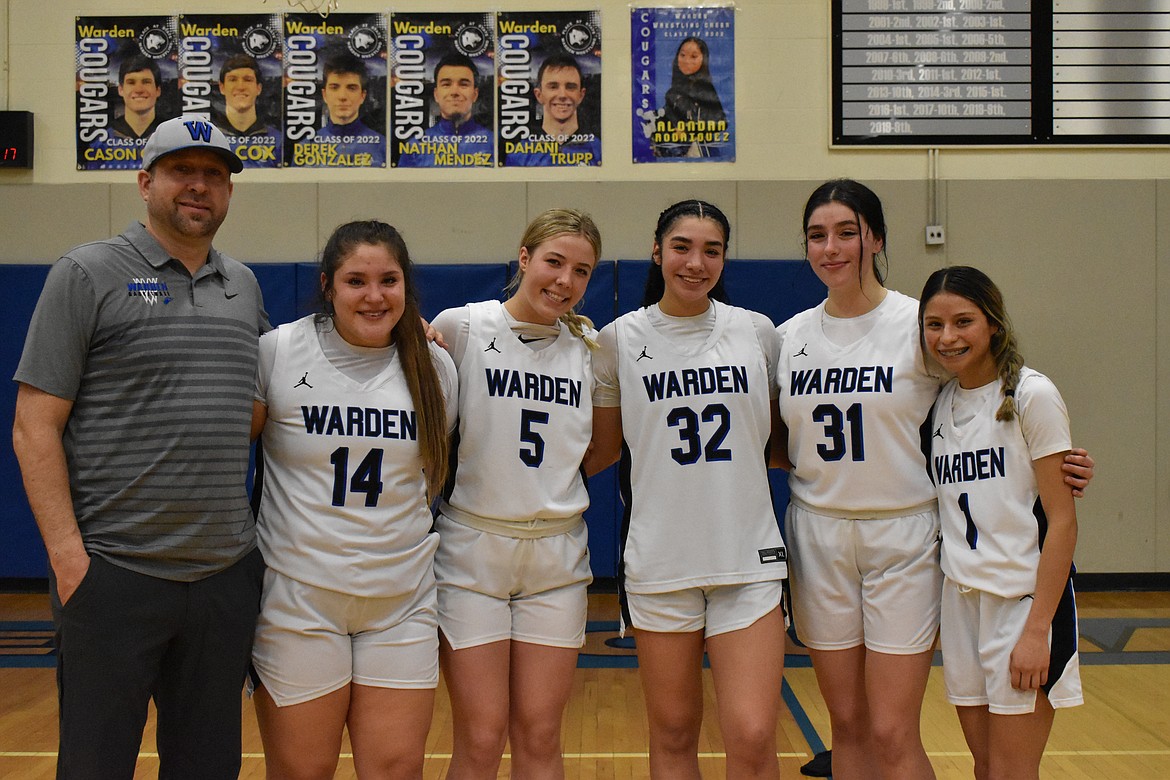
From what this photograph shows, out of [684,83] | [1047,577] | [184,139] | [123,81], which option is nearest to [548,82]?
[684,83]

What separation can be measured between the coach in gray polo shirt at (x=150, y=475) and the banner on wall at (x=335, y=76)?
4.62 metres

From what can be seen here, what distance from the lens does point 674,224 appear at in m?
2.49

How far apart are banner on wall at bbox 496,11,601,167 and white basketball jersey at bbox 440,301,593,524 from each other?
4353 millimetres

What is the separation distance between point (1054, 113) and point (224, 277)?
6.25 m

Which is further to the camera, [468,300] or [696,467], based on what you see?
[468,300]

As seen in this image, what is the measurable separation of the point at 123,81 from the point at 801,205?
5025 mm

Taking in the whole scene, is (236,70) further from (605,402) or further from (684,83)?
(605,402)

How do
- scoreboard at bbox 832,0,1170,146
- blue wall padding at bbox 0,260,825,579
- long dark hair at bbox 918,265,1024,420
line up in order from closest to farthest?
long dark hair at bbox 918,265,1024,420, blue wall padding at bbox 0,260,825,579, scoreboard at bbox 832,0,1170,146

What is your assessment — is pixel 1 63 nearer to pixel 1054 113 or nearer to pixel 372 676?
pixel 372 676

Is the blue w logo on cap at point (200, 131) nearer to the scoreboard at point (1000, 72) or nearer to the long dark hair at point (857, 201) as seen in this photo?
the long dark hair at point (857, 201)

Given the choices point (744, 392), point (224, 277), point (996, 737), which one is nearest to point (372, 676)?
point (224, 277)

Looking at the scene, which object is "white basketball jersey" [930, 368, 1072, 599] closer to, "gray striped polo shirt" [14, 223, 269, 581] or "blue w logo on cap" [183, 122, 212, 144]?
"gray striped polo shirt" [14, 223, 269, 581]

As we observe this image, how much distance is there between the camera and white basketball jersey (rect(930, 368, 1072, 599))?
2.21 m

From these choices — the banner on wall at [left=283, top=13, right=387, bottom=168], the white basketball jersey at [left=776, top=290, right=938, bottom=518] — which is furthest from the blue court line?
the banner on wall at [left=283, top=13, right=387, bottom=168]
